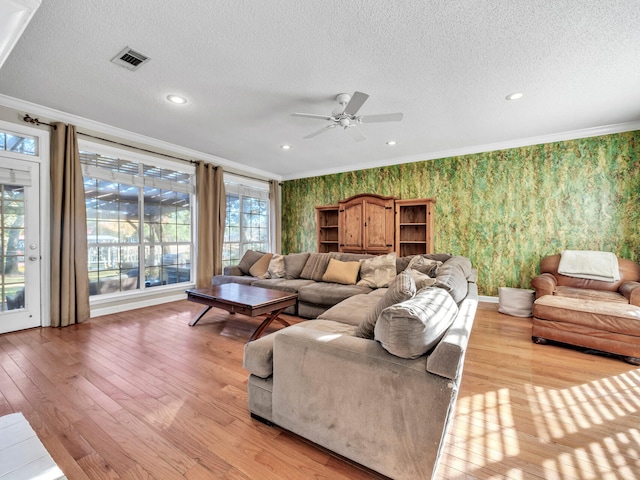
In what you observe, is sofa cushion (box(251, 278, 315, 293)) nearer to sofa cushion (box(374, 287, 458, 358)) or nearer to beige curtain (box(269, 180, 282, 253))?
beige curtain (box(269, 180, 282, 253))

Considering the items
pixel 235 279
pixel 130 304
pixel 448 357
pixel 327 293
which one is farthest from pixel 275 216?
pixel 448 357

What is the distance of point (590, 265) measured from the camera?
361 cm

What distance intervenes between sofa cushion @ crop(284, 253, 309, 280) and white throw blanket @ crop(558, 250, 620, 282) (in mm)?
3645

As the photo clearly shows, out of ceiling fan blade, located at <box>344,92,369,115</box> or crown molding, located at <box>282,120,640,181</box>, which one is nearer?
ceiling fan blade, located at <box>344,92,369,115</box>

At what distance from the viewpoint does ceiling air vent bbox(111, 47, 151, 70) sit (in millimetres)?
2251

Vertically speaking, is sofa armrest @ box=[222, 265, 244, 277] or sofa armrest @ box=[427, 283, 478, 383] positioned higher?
sofa armrest @ box=[427, 283, 478, 383]

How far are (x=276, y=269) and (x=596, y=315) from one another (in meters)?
3.80

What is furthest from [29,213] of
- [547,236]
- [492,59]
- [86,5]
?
[547,236]

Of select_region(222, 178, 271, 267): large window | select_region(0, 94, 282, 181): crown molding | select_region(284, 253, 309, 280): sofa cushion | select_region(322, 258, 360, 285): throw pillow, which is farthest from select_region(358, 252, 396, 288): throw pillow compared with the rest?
select_region(0, 94, 282, 181): crown molding

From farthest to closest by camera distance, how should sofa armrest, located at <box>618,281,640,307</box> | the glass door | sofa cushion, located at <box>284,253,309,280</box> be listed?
sofa cushion, located at <box>284,253,309,280</box> → the glass door → sofa armrest, located at <box>618,281,640,307</box>

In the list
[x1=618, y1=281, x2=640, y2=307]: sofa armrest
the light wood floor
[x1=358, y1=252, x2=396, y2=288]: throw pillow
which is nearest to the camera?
the light wood floor

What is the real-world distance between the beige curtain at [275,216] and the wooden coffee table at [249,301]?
315 cm

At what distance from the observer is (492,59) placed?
2.29m

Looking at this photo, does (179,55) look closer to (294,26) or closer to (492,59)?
(294,26)
